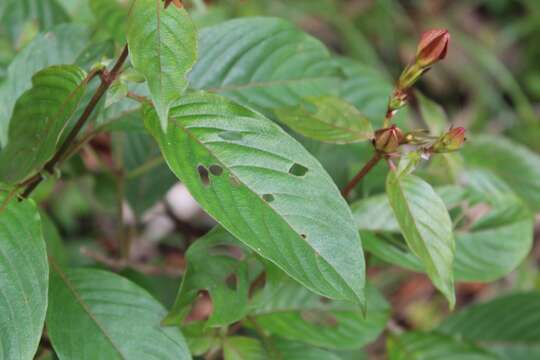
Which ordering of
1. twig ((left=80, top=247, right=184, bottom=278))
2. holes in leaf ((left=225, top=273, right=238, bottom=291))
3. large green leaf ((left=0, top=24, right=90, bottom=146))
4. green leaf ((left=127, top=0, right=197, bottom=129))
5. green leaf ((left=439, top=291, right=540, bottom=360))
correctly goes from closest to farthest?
green leaf ((left=127, top=0, right=197, bottom=129)) < holes in leaf ((left=225, top=273, right=238, bottom=291)) < large green leaf ((left=0, top=24, right=90, bottom=146)) < twig ((left=80, top=247, right=184, bottom=278)) < green leaf ((left=439, top=291, right=540, bottom=360))

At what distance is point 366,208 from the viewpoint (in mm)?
1350

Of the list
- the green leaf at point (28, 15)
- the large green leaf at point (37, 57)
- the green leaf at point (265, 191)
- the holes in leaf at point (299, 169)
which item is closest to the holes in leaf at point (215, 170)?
the green leaf at point (265, 191)

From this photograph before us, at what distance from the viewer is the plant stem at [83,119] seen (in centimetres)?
105

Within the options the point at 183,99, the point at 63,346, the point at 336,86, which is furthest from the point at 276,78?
the point at 63,346

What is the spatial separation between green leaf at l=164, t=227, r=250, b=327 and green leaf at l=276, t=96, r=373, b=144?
0.21m

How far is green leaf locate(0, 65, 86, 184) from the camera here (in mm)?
1091

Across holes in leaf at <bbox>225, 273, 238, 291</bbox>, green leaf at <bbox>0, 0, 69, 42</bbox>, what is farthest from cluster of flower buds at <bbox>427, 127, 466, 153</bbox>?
green leaf at <bbox>0, 0, 69, 42</bbox>

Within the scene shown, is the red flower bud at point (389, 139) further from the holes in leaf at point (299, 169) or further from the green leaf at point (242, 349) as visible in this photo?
the green leaf at point (242, 349)

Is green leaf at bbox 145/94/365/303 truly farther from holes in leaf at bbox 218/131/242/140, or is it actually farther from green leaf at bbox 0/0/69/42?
green leaf at bbox 0/0/69/42

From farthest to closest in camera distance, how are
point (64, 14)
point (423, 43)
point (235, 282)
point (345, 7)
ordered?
point (345, 7)
point (64, 14)
point (235, 282)
point (423, 43)

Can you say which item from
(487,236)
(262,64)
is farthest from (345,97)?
(487,236)

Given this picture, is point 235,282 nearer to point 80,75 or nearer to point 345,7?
point 80,75

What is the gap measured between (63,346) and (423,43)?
2.19 ft

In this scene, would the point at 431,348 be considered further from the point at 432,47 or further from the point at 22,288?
the point at 22,288
